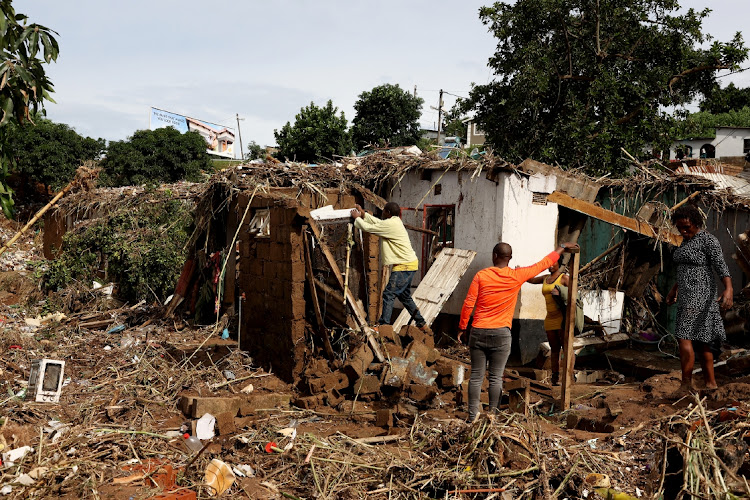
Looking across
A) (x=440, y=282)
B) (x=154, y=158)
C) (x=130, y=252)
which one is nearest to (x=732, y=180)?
(x=440, y=282)

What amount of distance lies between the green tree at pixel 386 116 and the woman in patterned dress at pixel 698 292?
21834mm

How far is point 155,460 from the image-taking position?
5.08 metres

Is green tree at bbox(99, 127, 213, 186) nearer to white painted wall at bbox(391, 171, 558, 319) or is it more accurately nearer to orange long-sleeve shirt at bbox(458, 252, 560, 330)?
white painted wall at bbox(391, 171, 558, 319)

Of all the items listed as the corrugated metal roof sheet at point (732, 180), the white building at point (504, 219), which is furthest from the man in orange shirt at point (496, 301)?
the corrugated metal roof sheet at point (732, 180)

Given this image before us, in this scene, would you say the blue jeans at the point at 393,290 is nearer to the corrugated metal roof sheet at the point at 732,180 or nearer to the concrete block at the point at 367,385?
the concrete block at the point at 367,385

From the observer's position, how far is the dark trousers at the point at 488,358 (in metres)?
5.41

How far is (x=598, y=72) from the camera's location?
53.8ft

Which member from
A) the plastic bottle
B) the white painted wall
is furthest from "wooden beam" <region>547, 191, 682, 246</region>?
the plastic bottle

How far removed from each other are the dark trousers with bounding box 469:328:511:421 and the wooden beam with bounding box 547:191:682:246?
13.5 feet

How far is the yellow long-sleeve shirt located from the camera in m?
7.93

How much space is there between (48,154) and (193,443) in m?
23.1

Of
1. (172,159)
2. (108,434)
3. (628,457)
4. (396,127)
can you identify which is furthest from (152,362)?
(396,127)

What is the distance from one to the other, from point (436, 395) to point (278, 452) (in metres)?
2.19

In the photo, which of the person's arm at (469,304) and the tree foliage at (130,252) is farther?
the tree foliage at (130,252)
